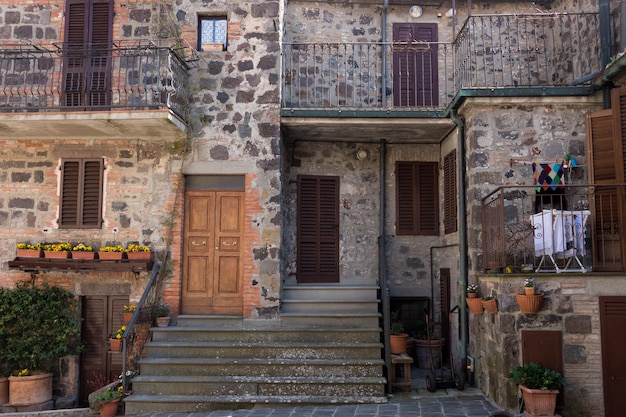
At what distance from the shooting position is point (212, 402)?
8.27m

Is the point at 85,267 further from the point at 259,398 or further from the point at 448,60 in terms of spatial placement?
the point at 448,60

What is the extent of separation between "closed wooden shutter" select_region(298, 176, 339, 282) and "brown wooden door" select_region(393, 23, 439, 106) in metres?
2.32

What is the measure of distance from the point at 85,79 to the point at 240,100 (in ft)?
9.33

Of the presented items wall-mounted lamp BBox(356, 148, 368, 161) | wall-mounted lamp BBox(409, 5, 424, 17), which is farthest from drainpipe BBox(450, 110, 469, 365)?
wall-mounted lamp BBox(409, 5, 424, 17)

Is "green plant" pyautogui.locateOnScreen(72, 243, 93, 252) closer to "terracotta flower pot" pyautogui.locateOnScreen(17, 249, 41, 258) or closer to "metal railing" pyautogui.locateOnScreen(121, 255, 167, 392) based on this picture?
"terracotta flower pot" pyautogui.locateOnScreen(17, 249, 41, 258)

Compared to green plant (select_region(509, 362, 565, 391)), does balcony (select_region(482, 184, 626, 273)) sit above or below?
above

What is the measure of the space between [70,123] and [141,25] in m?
2.38

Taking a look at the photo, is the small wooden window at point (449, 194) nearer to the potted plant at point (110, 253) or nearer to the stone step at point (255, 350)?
the stone step at point (255, 350)

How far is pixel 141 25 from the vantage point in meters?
10.3

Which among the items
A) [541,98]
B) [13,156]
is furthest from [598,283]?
[13,156]

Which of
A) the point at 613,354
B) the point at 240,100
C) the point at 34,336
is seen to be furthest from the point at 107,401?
the point at 613,354

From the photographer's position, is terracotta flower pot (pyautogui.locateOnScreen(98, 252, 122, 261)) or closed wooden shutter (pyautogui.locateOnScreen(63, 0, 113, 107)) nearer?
terracotta flower pot (pyautogui.locateOnScreen(98, 252, 122, 261))

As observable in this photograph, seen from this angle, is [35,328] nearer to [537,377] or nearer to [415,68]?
[537,377]

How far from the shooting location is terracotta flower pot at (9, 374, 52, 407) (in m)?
9.39
